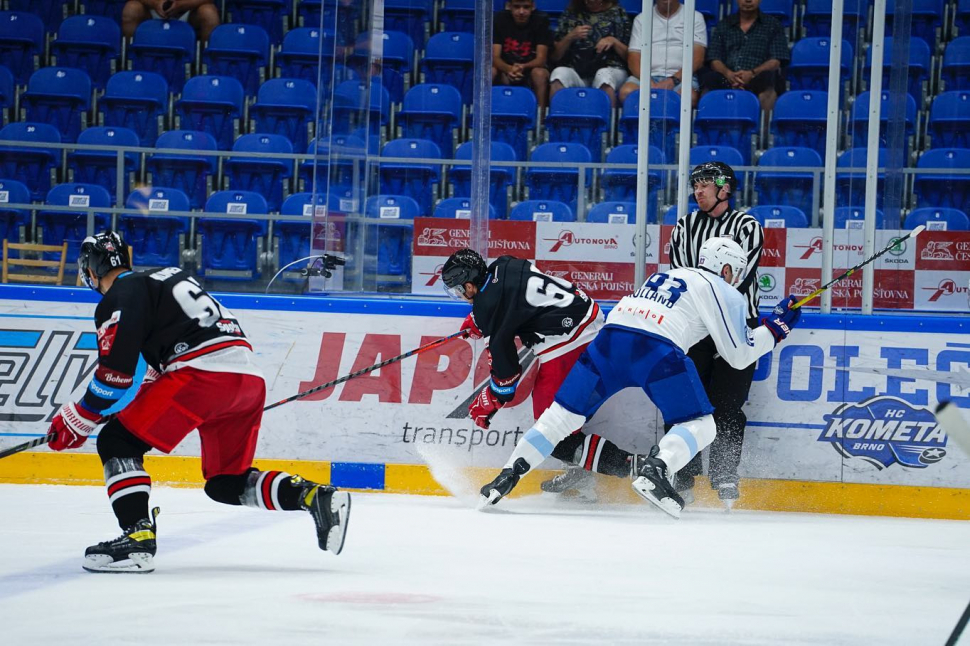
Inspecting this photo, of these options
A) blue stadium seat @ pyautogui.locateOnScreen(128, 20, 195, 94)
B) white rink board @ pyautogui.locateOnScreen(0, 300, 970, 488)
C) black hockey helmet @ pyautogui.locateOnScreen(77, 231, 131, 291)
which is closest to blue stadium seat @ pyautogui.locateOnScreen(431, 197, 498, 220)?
white rink board @ pyautogui.locateOnScreen(0, 300, 970, 488)

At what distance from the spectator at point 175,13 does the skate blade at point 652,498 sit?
5464mm

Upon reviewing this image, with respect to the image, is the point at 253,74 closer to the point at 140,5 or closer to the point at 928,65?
the point at 140,5

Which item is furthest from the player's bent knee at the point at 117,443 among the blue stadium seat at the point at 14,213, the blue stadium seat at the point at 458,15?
the blue stadium seat at the point at 458,15

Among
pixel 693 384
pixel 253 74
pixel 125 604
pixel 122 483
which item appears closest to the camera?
pixel 125 604

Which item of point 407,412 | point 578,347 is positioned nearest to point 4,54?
point 407,412

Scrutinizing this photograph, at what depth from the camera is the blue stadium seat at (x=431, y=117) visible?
20.9ft

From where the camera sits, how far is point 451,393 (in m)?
5.47

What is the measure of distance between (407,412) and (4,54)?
16.0 ft

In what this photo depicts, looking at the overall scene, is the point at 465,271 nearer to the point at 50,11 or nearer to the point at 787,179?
the point at 787,179

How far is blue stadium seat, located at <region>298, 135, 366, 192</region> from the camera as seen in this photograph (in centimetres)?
601

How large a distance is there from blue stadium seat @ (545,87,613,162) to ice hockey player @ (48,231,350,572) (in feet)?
9.74

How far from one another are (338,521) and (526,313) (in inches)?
71.3

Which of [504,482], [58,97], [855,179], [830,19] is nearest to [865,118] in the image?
[855,179]

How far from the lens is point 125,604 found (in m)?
2.80
